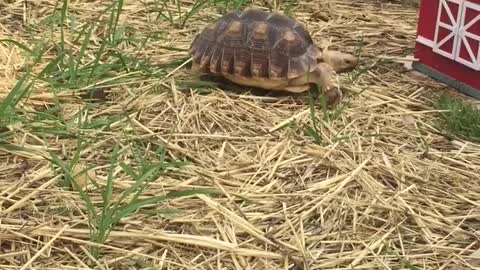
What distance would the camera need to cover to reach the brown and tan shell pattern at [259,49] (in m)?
2.55

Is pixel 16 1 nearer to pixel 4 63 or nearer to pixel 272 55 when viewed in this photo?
pixel 4 63

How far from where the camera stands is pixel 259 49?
8.36ft

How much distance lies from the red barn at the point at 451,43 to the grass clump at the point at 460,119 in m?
0.20

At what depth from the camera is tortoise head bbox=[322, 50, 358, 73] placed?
105 inches

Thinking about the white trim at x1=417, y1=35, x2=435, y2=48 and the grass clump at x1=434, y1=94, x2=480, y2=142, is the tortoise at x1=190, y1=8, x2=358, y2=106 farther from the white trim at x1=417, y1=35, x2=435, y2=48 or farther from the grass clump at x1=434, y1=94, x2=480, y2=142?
the white trim at x1=417, y1=35, x2=435, y2=48

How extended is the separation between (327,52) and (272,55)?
24cm

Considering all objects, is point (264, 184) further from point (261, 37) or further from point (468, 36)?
point (468, 36)

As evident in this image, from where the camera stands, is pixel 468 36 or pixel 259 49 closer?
pixel 259 49

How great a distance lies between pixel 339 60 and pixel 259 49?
0.30 metres

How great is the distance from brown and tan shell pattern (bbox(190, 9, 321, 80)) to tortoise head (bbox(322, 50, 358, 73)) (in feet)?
0.16

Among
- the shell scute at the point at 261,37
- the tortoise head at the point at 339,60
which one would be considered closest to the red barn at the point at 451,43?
the tortoise head at the point at 339,60

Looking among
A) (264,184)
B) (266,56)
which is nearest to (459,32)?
(266,56)

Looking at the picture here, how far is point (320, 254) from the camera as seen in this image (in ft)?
5.92

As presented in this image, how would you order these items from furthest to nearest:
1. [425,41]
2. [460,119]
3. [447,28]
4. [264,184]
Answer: [425,41]
[447,28]
[460,119]
[264,184]
